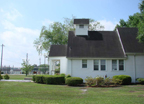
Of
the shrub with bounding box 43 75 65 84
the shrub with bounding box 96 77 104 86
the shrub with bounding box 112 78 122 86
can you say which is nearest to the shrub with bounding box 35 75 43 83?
the shrub with bounding box 43 75 65 84

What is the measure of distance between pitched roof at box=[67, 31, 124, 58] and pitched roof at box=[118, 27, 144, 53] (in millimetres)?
858

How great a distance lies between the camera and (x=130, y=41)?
23391 mm

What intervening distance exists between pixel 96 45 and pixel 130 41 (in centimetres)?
464

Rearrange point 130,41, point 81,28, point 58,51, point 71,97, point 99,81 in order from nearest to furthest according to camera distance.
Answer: point 71,97 < point 99,81 < point 130,41 < point 58,51 < point 81,28

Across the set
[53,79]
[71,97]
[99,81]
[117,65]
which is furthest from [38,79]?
[71,97]

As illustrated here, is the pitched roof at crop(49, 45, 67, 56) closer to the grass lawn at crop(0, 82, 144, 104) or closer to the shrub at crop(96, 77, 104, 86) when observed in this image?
the shrub at crop(96, 77, 104, 86)

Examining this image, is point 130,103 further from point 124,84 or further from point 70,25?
point 70,25

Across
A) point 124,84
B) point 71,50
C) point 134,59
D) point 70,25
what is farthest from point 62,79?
point 70,25

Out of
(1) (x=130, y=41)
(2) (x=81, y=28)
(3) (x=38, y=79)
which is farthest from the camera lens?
(2) (x=81, y=28)

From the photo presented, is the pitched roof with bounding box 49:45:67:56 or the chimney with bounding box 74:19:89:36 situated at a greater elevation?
the chimney with bounding box 74:19:89:36

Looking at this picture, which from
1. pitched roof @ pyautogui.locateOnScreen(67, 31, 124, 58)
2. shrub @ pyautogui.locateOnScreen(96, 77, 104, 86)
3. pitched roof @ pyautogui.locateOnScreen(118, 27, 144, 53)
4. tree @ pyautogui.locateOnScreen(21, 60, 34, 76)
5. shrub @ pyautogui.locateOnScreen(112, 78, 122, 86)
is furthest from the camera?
tree @ pyautogui.locateOnScreen(21, 60, 34, 76)

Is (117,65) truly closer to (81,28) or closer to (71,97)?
(81,28)

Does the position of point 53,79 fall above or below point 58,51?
below

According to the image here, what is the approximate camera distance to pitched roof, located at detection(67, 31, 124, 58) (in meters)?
22.3
